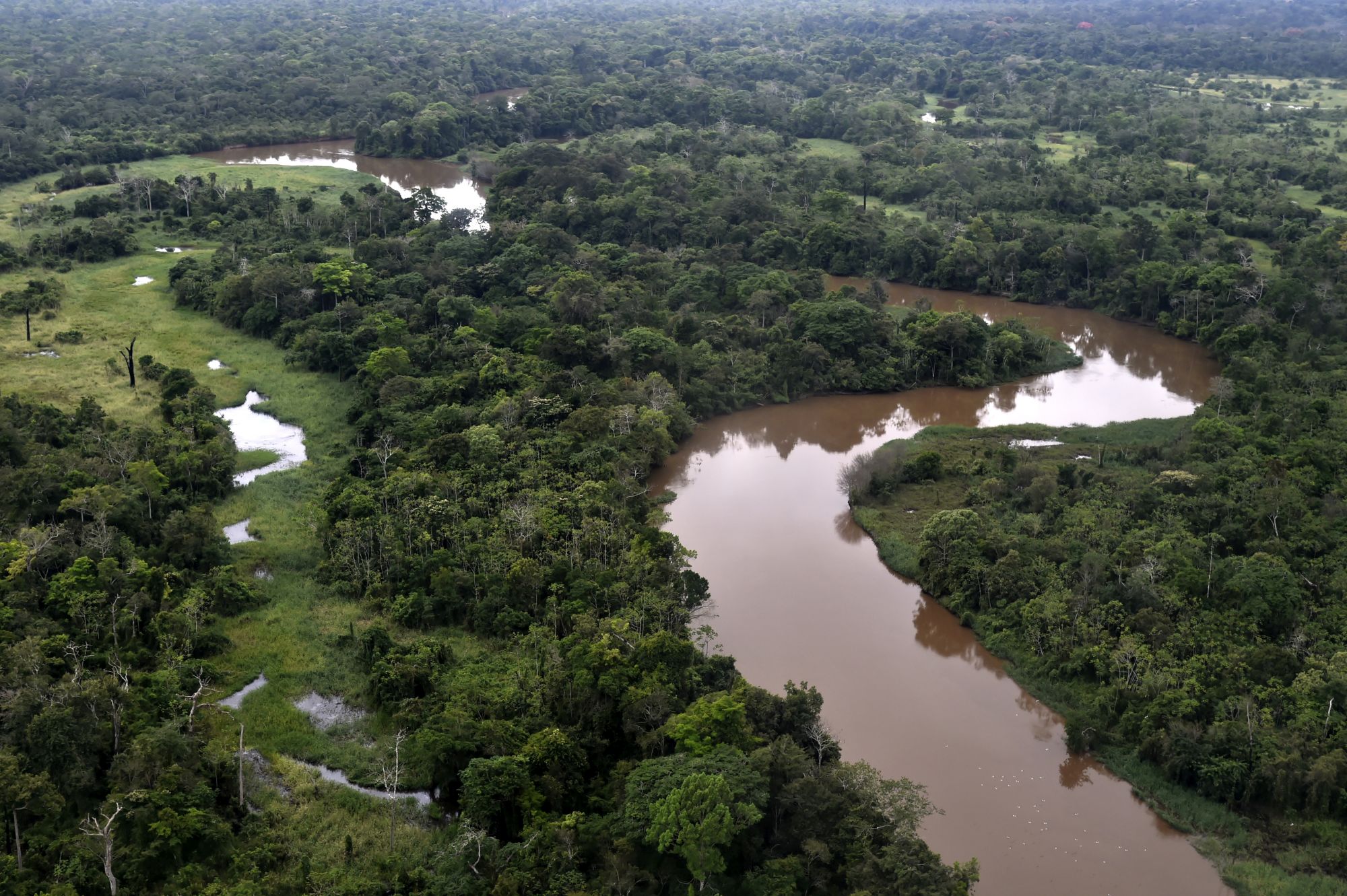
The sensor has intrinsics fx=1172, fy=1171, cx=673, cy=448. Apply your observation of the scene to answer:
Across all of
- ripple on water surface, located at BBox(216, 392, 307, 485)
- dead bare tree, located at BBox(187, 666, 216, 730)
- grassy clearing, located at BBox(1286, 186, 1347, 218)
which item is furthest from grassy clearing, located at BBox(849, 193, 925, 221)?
dead bare tree, located at BBox(187, 666, 216, 730)

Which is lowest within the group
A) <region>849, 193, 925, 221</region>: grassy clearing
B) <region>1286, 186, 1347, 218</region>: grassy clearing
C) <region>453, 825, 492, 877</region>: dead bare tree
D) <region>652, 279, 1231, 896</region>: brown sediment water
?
<region>652, 279, 1231, 896</region>: brown sediment water

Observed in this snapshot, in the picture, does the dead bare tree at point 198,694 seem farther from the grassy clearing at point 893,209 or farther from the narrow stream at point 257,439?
the grassy clearing at point 893,209

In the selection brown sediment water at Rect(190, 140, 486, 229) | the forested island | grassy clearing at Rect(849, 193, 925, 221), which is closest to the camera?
the forested island

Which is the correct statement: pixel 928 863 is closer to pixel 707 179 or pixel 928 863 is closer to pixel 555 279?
pixel 555 279

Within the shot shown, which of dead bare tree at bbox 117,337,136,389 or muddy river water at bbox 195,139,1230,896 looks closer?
muddy river water at bbox 195,139,1230,896

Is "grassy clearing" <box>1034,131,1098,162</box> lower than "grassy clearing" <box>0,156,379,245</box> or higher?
higher

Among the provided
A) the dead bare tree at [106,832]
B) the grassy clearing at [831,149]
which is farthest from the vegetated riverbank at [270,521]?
the grassy clearing at [831,149]

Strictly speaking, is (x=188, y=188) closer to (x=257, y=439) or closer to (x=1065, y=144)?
(x=257, y=439)

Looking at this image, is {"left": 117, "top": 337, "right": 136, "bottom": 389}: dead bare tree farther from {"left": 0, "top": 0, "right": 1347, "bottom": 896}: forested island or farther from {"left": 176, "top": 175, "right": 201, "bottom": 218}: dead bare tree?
{"left": 176, "top": 175, "right": 201, "bottom": 218}: dead bare tree
